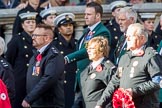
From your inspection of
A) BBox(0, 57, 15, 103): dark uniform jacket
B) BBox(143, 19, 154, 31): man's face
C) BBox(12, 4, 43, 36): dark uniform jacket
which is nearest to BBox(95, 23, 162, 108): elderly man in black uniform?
BBox(0, 57, 15, 103): dark uniform jacket

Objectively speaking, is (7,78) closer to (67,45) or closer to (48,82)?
(48,82)

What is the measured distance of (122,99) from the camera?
10195mm

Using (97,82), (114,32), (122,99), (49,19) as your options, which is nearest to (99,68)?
(97,82)

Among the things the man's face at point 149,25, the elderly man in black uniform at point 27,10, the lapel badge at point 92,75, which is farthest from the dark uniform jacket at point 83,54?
the elderly man in black uniform at point 27,10

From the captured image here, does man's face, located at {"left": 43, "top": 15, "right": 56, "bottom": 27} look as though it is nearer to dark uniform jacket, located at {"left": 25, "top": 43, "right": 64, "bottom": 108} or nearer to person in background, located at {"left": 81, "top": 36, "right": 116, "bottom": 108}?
dark uniform jacket, located at {"left": 25, "top": 43, "right": 64, "bottom": 108}

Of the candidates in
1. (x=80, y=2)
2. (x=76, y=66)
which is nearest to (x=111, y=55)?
(x=76, y=66)

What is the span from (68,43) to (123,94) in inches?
136

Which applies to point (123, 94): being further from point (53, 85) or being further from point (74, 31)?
point (74, 31)

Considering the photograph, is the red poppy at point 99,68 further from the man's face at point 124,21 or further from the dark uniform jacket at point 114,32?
the dark uniform jacket at point 114,32

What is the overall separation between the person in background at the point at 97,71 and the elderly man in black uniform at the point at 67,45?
84.1 inches

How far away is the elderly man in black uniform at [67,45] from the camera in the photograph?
1342cm

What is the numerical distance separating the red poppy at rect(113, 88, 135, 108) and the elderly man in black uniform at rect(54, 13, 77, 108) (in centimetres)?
317

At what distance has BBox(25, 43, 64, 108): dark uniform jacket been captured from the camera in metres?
11.6

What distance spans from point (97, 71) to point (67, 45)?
230 cm
